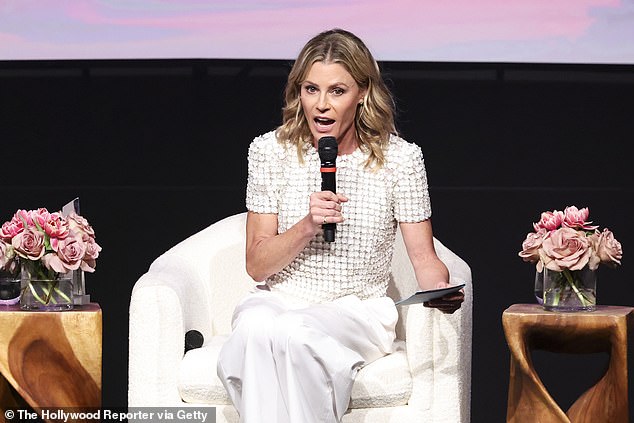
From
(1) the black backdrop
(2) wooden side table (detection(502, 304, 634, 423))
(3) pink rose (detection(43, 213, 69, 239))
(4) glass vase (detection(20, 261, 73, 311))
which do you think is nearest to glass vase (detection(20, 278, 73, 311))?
(4) glass vase (detection(20, 261, 73, 311))

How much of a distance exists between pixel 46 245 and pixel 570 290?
1.44 m

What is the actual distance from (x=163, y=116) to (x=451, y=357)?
2186 mm

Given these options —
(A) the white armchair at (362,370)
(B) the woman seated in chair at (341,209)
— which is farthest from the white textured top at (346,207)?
(A) the white armchair at (362,370)

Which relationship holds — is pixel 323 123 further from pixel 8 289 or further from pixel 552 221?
pixel 8 289

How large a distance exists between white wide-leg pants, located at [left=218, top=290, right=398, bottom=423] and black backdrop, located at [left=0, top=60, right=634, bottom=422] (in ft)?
6.10

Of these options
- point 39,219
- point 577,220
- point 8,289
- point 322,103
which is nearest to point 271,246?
point 322,103

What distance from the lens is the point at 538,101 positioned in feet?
18.0

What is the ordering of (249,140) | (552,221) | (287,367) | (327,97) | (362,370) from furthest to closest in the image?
(249,140), (327,97), (552,221), (362,370), (287,367)

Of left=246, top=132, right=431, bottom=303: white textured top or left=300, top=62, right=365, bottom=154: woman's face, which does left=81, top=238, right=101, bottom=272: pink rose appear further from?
left=300, top=62, right=365, bottom=154: woman's face

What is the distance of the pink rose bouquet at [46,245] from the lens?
12.3 feet

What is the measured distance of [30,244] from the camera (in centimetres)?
374

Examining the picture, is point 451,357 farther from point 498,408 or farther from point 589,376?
point 589,376

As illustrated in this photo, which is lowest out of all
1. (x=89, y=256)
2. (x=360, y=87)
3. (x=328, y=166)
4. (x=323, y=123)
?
(x=89, y=256)

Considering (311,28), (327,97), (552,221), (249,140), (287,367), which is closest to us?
(287,367)
